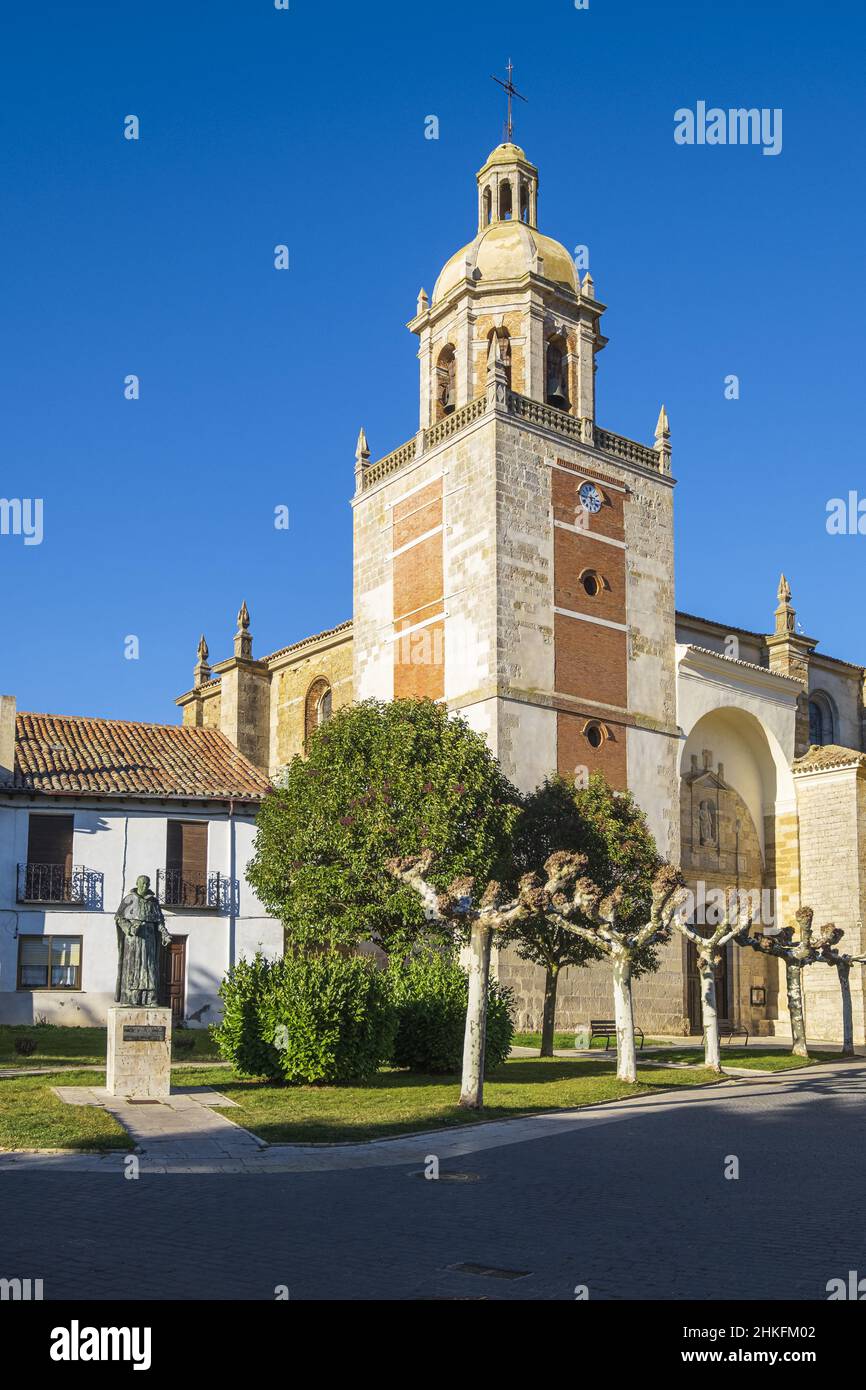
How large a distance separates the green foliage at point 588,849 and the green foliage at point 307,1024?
7729 mm

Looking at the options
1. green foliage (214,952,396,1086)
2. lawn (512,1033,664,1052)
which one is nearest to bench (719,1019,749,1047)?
lawn (512,1033,664,1052)

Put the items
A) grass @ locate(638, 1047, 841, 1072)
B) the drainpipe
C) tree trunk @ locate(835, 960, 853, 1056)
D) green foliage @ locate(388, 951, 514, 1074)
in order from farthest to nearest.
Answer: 1. the drainpipe
2. tree trunk @ locate(835, 960, 853, 1056)
3. grass @ locate(638, 1047, 841, 1072)
4. green foliage @ locate(388, 951, 514, 1074)

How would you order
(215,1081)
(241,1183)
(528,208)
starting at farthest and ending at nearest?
(528,208)
(215,1081)
(241,1183)

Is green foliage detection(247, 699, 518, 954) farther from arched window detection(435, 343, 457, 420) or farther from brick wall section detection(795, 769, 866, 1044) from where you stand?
brick wall section detection(795, 769, 866, 1044)

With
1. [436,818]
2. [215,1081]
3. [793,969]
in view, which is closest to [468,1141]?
[215,1081]

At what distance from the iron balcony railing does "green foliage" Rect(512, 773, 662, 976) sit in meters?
8.63

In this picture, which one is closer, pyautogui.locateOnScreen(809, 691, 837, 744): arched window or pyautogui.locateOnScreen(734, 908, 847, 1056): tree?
pyautogui.locateOnScreen(734, 908, 847, 1056): tree

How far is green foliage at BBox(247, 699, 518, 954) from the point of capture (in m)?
26.2

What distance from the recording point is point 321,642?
45438mm

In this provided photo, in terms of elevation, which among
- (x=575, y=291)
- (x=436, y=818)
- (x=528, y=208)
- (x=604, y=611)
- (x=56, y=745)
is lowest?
(x=436, y=818)

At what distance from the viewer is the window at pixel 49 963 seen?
30.8 meters

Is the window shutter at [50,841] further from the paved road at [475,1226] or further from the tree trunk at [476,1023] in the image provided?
the paved road at [475,1226]
